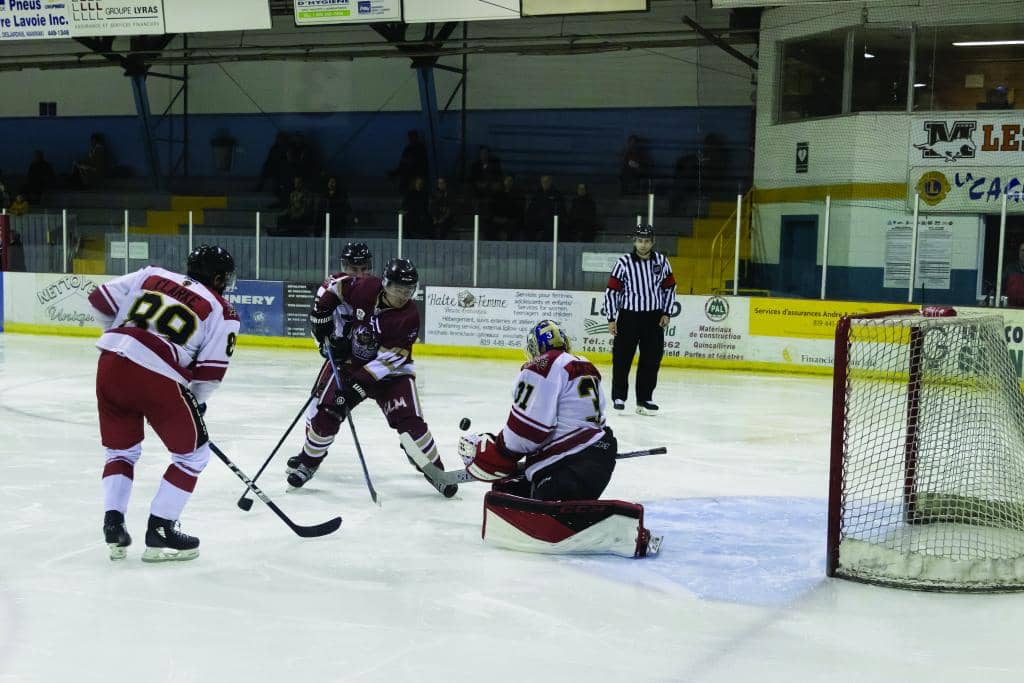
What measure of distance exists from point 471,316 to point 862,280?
408 centimetres

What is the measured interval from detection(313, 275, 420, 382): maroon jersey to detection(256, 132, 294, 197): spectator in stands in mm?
11405

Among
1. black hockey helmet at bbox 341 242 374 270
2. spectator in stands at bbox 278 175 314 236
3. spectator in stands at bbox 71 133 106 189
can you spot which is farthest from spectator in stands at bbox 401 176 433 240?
black hockey helmet at bbox 341 242 374 270

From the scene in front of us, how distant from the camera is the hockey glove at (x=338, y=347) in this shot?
5.35 meters

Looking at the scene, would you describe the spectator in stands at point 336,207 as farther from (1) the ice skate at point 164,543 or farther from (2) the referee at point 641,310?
(1) the ice skate at point 164,543

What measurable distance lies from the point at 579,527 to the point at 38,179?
15780 mm

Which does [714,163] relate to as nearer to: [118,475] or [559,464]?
[559,464]

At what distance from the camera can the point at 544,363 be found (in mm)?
4273

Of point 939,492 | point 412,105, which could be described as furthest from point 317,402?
point 412,105

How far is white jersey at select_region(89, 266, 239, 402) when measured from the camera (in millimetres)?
3865

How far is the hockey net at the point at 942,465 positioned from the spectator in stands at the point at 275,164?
509 inches

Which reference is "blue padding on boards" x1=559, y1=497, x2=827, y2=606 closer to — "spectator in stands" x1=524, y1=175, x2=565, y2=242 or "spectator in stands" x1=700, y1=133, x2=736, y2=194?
"spectator in stands" x1=524, y1=175, x2=565, y2=242

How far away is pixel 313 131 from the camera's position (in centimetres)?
1752

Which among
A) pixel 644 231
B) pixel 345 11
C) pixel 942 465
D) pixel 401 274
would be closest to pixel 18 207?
pixel 345 11

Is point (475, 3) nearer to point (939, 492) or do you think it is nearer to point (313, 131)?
point (313, 131)
